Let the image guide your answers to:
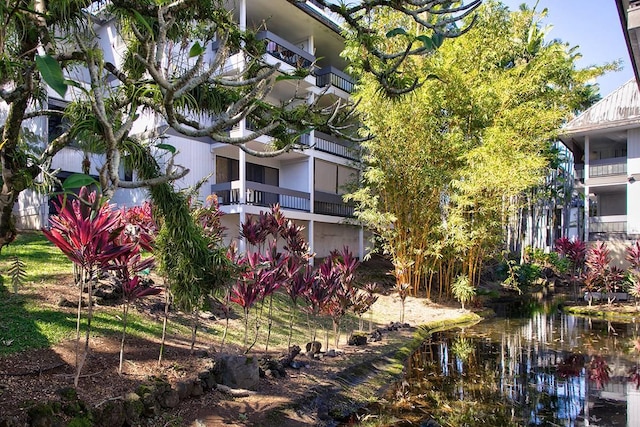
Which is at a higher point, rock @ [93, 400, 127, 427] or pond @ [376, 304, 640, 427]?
rock @ [93, 400, 127, 427]

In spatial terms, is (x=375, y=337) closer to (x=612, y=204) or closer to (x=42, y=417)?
(x=42, y=417)

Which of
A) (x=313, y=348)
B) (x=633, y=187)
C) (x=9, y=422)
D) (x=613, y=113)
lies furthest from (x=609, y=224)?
(x=9, y=422)

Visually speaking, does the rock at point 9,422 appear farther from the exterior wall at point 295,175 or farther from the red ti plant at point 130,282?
the exterior wall at point 295,175

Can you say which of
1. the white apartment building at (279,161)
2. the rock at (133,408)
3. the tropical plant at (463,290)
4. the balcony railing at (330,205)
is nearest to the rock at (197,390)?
the rock at (133,408)

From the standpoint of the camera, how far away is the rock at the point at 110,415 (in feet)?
12.1

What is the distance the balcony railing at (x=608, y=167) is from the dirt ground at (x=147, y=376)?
19.3 meters

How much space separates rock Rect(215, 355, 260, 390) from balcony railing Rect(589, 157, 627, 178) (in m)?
21.0

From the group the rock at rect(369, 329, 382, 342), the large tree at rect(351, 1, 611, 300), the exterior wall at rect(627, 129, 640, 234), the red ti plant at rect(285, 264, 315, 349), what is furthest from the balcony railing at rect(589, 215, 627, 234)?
the red ti plant at rect(285, 264, 315, 349)

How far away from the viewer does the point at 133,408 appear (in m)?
3.97

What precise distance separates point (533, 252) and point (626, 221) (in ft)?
→ 22.6

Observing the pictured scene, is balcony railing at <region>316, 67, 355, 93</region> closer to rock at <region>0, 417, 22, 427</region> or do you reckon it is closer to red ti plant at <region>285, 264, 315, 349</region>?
red ti plant at <region>285, 264, 315, 349</region>

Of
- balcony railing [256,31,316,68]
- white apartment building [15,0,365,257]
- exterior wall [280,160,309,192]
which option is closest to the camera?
white apartment building [15,0,365,257]

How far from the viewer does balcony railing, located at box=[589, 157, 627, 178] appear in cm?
2044

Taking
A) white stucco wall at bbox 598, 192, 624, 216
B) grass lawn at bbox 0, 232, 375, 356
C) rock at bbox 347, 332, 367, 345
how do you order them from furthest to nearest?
white stucco wall at bbox 598, 192, 624, 216, rock at bbox 347, 332, 367, 345, grass lawn at bbox 0, 232, 375, 356
